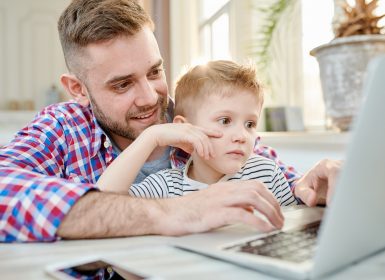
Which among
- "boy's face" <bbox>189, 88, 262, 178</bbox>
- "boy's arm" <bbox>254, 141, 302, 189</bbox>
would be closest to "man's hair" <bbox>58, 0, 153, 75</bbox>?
"boy's face" <bbox>189, 88, 262, 178</bbox>

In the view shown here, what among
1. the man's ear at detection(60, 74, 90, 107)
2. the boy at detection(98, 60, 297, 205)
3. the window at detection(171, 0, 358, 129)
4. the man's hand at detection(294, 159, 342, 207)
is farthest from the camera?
the window at detection(171, 0, 358, 129)

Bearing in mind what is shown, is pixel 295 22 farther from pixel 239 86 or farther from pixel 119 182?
pixel 119 182

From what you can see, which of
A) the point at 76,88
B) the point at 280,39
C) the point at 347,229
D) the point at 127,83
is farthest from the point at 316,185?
the point at 280,39

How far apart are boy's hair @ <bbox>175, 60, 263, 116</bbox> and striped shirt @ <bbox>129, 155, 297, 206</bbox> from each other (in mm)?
185

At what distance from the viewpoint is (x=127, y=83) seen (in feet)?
4.70

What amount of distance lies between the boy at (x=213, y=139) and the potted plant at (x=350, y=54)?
0.56 m

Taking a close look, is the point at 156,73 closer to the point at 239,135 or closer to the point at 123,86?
the point at 123,86

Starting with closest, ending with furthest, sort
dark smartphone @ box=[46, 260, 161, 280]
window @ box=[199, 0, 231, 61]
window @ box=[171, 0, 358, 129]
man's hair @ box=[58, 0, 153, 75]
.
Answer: dark smartphone @ box=[46, 260, 161, 280] < man's hair @ box=[58, 0, 153, 75] < window @ box=[171, 0, 358, 129] < window @ box=[199, 0, 231, 61]

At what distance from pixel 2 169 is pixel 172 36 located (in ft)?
7.04

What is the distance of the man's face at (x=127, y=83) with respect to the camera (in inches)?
54.6

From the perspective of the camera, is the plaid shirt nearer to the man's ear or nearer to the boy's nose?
the man's ear

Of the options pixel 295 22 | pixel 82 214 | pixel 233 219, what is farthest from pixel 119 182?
pixel 295 22

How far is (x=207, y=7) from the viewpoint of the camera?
2904 millimetres

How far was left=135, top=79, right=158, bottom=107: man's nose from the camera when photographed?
1405 mm
